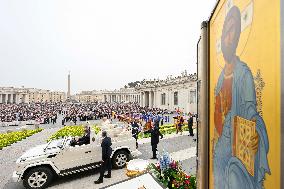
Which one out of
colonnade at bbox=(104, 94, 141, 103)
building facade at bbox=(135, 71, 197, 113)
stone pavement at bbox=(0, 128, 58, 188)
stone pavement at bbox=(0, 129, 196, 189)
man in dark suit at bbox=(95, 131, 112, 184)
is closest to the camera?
man in dark suit at bbox=(95, 131, 112, 184)

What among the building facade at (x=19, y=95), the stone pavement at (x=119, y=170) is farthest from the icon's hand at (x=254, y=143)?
the building facade at (x=19, y=95)

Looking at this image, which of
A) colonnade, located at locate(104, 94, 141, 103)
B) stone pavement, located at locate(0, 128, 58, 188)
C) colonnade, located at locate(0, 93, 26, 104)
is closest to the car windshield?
stone pavement, located at locate(0, 128, 58, 188)

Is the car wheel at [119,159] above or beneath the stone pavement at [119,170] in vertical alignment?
above

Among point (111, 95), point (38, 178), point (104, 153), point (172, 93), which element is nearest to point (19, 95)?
point (111, 95)

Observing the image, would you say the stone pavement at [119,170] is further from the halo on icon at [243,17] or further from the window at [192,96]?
the window at [192,96]

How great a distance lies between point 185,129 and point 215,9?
1888 cm

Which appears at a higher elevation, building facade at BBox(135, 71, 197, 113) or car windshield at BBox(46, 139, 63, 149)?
building facade at BBox(135, 71, 197, 113)

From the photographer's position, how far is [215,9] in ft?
8.77

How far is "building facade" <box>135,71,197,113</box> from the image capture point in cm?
4241

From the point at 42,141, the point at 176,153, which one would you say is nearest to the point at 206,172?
the point at 176,153

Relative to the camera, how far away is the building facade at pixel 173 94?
42.4m

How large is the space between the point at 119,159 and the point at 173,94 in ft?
134

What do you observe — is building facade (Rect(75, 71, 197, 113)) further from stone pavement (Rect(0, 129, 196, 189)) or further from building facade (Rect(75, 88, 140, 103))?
building facade (Rect(75, 88, 140, 103))

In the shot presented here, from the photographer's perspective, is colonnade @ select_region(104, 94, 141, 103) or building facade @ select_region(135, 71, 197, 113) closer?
building facade @ select_region(135, 71, 197, 113)
